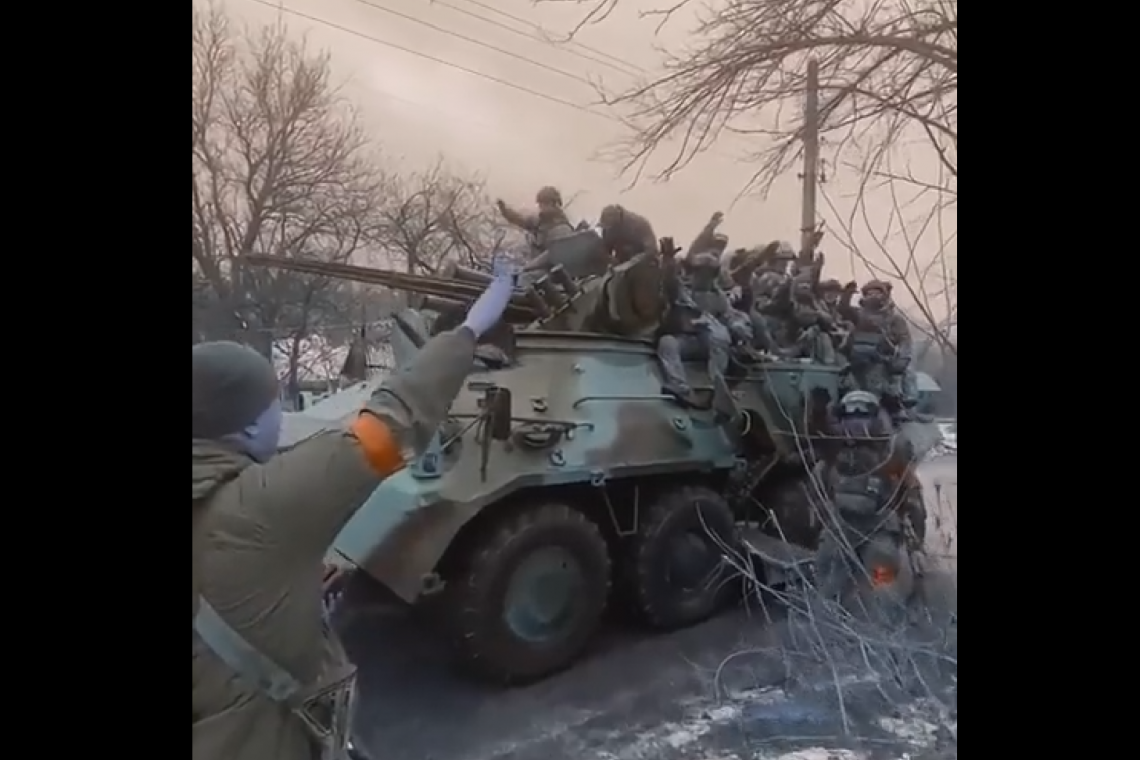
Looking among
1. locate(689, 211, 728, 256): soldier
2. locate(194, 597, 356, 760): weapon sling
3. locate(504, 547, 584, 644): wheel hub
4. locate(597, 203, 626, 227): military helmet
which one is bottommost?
locate(194, 597, 356, 760): weapon sling

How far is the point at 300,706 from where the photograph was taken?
1522 millimetres

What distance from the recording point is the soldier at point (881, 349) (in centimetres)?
175

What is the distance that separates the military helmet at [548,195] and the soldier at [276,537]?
9.9 inches

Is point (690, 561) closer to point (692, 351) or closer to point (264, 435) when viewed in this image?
point (692, 351)

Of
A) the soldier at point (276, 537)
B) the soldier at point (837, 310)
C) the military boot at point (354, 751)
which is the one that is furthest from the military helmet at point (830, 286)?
the military boot at point (354, 751)

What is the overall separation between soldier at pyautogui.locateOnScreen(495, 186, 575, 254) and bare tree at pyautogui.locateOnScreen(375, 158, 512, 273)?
3cm

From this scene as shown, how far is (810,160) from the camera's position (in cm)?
174

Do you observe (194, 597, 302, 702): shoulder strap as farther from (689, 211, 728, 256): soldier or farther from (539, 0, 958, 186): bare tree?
(539, 0, 958, 186): bare tree

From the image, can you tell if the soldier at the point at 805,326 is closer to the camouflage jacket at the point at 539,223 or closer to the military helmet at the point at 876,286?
the military helmet at the point at 876,286

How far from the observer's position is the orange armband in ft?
5.00

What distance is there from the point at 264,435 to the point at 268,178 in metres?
0.40

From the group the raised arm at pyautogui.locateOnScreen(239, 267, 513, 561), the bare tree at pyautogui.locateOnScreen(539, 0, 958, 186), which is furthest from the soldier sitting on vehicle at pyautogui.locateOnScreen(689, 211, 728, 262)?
the raised arm at pyautogui.locateOnScreen(239, 267, 513, 561)

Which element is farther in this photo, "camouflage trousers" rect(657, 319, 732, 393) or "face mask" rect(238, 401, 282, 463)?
"camouflage trousers" rect(657, 319, 732, 393)
